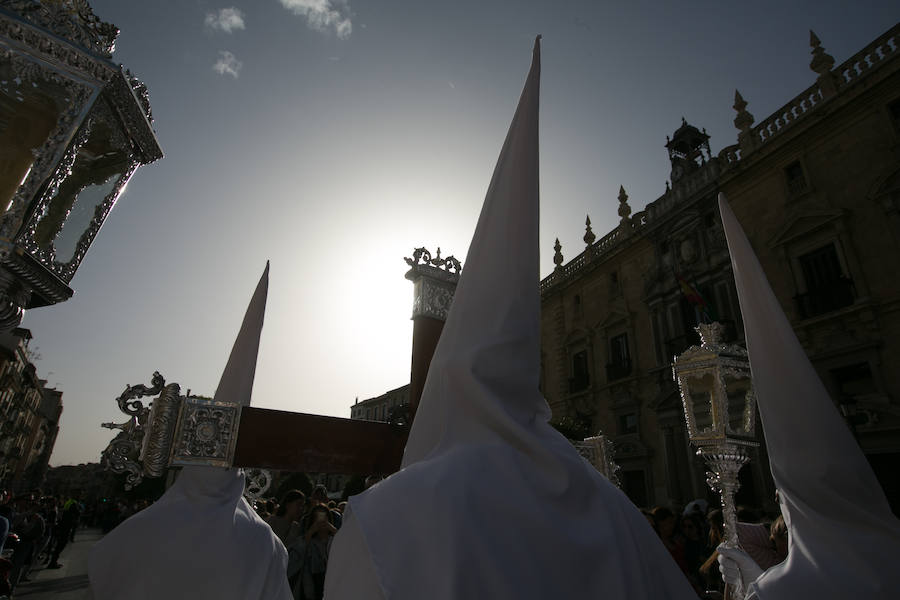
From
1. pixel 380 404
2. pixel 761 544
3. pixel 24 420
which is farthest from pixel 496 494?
pixel 24 420

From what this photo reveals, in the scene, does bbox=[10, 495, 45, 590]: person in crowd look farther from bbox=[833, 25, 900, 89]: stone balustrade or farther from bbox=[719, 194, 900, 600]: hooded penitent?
bbox=[833, 25, 900, 89]: stone balustrade

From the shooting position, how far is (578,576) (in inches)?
42.4

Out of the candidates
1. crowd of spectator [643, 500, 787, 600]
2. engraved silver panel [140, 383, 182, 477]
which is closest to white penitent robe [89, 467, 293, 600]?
engraved silver panel [140, 383, 182, 477]

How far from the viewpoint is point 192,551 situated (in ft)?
9.29

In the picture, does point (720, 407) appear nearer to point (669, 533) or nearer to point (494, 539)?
point (669, 533)

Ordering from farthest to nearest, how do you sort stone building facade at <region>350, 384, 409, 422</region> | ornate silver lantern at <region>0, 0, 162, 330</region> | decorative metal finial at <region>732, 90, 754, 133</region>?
stone building facade at <region>350, 384, 409, 422</region> < decorative metal finial at <region>732, 90, 754, 133</region> < ornate silver lantern at <region>0, 0, 162, 330</region>

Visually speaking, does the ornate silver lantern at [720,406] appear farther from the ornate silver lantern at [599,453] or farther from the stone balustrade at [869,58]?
the stone balustrade at [869,58]

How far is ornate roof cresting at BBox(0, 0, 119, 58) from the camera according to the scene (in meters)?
2.55

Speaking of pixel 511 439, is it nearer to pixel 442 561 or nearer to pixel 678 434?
pixel 442 561

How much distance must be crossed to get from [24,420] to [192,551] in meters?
64.6

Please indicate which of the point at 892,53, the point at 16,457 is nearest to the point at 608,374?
the point at 892,53

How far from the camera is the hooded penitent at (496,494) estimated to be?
982 mm

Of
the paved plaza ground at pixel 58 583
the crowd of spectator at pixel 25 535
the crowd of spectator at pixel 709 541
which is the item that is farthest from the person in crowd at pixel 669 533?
the paved plaza ground at pixel 58 583

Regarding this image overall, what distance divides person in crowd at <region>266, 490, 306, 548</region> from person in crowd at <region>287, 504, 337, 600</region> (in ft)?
0.29
